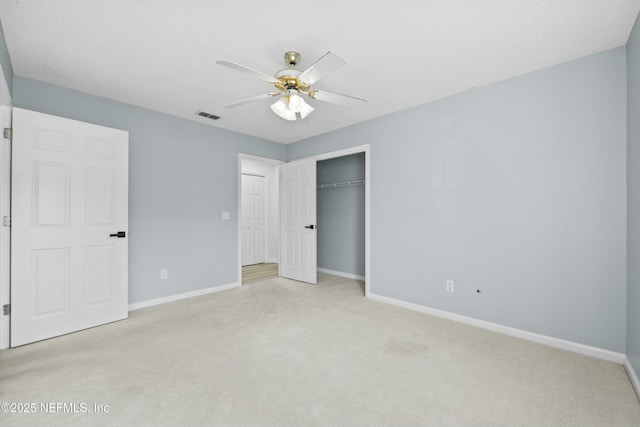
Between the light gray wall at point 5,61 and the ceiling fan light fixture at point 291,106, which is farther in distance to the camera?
the ceiling fan light fixture at point 291,106

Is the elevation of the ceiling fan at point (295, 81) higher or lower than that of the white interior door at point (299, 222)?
higher

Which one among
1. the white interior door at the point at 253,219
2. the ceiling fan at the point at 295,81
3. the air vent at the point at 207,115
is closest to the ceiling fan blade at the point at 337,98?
the ceiling fan at the point at 295,81

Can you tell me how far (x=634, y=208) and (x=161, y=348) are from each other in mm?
3900

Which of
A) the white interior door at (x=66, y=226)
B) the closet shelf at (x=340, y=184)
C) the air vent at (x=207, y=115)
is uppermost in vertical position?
the air vent at (x=207, y=115)

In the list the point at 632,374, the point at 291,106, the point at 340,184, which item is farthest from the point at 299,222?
the point at 632,374

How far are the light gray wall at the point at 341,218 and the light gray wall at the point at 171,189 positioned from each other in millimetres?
1750

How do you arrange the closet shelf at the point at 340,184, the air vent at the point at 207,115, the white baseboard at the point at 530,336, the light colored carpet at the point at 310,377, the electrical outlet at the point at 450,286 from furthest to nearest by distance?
the closet shelf at the point at 340,184
the air vent at the point at 207,115
the electrical outlet at the point at 450,286
the white baseboard at the point at 530,336
the light colored carpet at the point at 310,377

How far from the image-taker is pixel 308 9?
6.10ft

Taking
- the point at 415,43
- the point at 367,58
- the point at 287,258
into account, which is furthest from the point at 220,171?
the point at 415,43

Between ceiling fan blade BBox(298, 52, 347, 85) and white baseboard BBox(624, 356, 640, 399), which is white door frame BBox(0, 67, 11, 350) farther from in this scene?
white baseboard BBox(624, 356, 640, 399)

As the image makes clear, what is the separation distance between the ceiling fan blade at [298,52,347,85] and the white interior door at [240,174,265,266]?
4.98 m

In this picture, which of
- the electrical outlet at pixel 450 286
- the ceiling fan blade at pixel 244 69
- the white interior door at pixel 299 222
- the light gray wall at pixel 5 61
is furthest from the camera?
the white interior door at pixel 299 222

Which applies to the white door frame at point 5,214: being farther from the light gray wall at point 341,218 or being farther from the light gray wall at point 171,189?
the light gray wall at point 341,218

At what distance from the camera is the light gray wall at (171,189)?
3.20 meters
